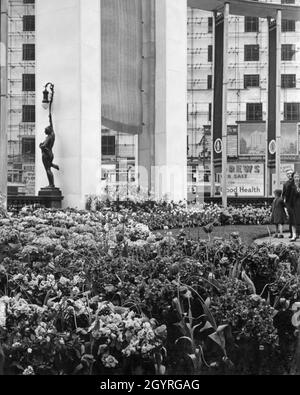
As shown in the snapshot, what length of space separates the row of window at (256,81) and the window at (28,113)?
1489 centimetres

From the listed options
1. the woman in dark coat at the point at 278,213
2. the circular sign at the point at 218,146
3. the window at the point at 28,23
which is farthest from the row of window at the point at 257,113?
Result: the woman in dark coat at the point at 278,213

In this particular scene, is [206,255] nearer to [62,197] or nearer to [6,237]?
[6,237]

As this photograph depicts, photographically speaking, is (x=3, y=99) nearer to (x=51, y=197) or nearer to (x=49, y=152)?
(x=49, y=152)

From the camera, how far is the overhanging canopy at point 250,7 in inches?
1111

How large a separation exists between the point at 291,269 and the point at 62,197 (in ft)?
43.5

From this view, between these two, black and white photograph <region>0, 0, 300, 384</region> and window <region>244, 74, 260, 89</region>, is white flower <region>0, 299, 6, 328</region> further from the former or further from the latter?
window <region>244, 74, 260, 89</region>

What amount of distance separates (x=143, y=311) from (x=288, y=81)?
160ft

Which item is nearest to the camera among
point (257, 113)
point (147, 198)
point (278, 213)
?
point (278, 213)

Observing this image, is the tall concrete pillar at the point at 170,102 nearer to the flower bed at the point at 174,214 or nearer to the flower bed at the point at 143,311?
the flower bed at the point at 174,214

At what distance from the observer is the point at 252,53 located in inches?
1986

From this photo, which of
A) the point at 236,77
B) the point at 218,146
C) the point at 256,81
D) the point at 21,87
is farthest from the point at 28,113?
the point at 218,146

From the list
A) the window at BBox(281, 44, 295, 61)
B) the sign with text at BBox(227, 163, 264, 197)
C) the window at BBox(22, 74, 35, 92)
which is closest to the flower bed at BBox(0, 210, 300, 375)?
the sign with text at BBox(227, 163, 264, 197)

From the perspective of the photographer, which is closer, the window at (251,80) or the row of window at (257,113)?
the row of window at (257,113)

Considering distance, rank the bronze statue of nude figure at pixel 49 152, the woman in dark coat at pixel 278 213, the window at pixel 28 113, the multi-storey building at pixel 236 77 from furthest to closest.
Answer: the multi-storey building at pixel 236 77 → the window at pixel 28 113 → the bronze statue of nude figure at pixel 49 152 → the woman in dark coat at pixel 278 213
